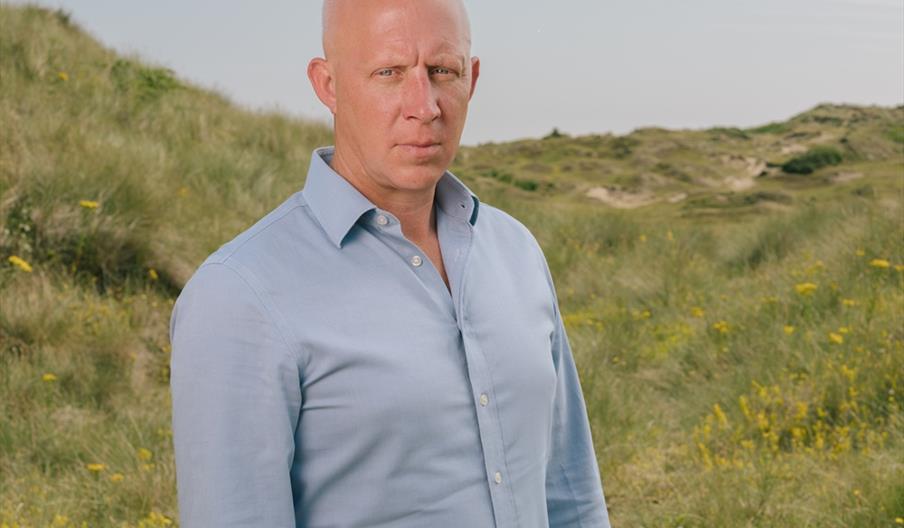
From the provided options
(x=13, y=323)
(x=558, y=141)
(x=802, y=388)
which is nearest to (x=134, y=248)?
(x=13, y=323)

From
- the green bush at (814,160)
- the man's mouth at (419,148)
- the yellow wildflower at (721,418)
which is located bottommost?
the yellow wildflower at (721,418)

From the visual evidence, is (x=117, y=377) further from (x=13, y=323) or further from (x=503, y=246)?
(x=503, y=246)

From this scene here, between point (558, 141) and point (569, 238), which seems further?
point (558, 141)

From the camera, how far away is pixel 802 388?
6207 mm

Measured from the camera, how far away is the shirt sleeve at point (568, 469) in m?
2.39

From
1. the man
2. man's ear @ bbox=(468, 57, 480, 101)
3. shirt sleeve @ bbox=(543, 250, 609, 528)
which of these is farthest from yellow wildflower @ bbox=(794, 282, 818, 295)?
man's ear @ bbox=(468, 57, 480, 101)

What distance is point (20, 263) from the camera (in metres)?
7.20

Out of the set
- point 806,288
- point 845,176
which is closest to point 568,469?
point 806,288

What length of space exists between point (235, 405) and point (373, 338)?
26cm

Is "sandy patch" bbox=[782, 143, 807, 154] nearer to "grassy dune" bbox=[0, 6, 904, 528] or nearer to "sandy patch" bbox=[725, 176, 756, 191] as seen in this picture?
"sandy patch" bbox=[725, 176, 756, 191]

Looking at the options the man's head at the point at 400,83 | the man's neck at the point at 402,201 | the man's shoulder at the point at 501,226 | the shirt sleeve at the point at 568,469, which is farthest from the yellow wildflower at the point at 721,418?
the man's head at the point at 400,83

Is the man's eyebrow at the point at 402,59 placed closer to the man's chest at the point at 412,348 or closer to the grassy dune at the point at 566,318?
the man's chest at the point at 412,348

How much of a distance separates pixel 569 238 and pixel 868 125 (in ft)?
42.7

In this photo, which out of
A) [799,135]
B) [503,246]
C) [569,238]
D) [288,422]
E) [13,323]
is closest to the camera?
[288,422]
